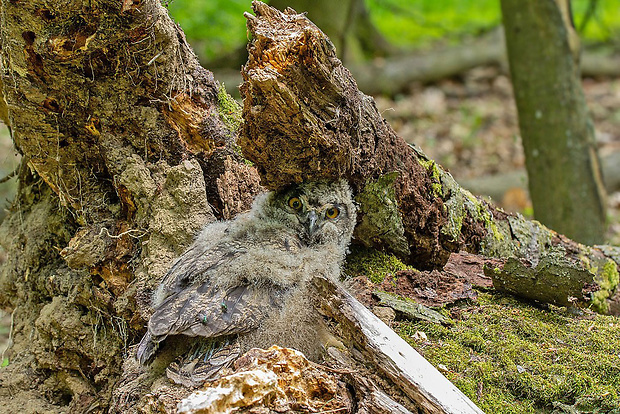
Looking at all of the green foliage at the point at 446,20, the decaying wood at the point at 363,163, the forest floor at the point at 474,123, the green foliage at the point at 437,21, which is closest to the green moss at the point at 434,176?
the decaying wood at the point at 363,163

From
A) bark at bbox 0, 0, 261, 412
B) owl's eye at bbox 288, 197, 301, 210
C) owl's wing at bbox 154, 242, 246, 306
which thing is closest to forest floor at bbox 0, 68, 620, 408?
owl's eye at bbox 288, 197, 301, 210

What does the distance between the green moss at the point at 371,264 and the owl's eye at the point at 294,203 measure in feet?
1.59

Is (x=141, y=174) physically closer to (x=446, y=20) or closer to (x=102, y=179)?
(x=102, y=179)

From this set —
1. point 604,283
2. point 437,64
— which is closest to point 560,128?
point 604,283

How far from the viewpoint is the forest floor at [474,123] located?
9.62 metres

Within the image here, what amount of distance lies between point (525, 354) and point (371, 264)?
3.10 feet

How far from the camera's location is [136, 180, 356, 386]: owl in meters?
2.49

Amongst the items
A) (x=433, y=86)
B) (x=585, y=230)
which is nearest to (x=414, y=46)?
(x=433, y=86)

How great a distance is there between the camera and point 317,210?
3.01m

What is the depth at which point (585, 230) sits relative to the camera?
5.65 meters

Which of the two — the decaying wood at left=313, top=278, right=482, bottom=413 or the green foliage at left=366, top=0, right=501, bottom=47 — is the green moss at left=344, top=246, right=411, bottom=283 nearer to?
the decaying wood at left=313, top=278, right=482, bottom=413

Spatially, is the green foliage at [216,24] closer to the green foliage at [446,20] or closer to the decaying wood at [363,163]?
the green foliage at [446,20]

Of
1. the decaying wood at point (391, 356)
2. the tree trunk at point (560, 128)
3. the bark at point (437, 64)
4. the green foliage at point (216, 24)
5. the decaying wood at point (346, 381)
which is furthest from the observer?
the bark at point (437, 64)

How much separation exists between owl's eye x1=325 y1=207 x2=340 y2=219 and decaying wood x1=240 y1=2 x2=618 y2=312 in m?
0.17
